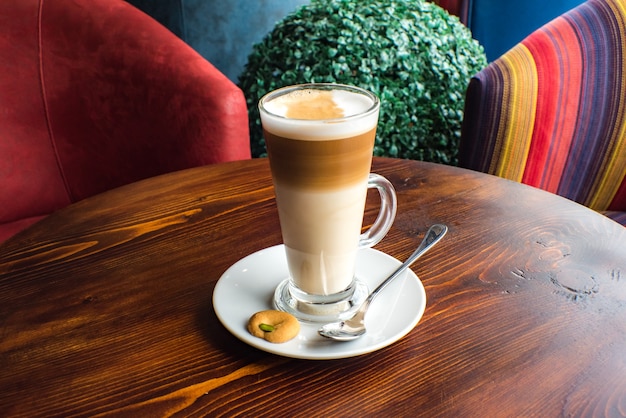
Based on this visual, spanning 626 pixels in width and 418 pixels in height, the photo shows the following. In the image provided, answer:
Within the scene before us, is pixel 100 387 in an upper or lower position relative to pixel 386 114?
upper

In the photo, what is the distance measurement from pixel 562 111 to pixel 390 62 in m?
0.52

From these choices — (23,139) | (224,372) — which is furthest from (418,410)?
(23,139)

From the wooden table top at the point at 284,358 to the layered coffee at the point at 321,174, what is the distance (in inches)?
4.7

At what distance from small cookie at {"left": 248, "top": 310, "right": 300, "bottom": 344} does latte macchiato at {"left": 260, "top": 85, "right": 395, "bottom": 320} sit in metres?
0.07

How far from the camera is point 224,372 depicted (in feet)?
1.81

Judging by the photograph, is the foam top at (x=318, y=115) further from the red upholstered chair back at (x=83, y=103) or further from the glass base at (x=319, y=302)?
the red upholstered chair back at (x=83, y=103)

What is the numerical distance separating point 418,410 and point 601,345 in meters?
0.22

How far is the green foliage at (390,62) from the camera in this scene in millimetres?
1597

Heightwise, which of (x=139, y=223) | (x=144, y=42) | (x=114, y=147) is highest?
(x=144, y=42)

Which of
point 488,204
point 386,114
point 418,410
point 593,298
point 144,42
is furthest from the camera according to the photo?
point 386,114

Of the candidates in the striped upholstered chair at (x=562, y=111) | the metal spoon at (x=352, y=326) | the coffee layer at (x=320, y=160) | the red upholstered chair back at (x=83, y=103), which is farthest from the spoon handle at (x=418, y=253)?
the red upholstered chair back at (x=83, y=103)

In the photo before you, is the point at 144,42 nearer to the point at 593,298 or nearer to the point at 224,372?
A: the point at 224,372

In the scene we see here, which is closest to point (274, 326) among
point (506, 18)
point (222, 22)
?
point (222, 22)

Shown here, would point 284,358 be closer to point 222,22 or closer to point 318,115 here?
point 318,115
